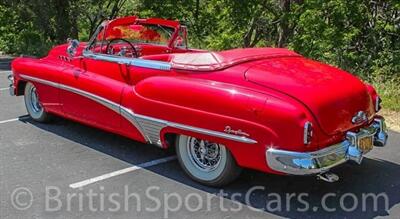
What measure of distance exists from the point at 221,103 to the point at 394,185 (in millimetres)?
1760

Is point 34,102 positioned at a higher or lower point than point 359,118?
lower

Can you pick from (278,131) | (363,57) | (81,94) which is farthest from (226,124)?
(363,57)

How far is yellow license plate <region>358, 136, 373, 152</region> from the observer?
4.23 meters

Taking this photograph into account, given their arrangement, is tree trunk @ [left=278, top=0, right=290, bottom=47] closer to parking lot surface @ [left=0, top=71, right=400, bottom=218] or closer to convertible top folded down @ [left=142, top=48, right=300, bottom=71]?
parking lot surface @ [left=0, top=71, right=400, bottom=218]

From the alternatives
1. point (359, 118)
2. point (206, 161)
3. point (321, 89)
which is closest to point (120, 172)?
point (206, 161)

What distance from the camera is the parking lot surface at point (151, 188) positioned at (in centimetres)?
404

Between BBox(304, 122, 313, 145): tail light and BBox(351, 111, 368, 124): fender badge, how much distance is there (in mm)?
597

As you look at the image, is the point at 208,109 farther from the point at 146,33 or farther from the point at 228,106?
the point at 146,33

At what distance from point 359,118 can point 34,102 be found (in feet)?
13.3

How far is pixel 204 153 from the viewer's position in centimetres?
452

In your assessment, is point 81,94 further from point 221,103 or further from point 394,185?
point 394,185

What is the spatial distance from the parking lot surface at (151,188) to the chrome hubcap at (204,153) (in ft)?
0.61

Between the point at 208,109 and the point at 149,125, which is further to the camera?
the point at 149,125

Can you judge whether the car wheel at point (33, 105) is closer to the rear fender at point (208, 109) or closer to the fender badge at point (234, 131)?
the rear fender at point (208, 109)
